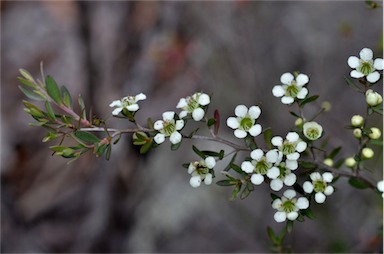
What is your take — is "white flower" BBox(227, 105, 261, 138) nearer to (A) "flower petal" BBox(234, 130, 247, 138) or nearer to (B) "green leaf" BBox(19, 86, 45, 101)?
(A) "flower petal" BBox(234, 130, 247, 138)

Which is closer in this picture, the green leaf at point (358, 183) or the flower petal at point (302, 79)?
the flower petal at point (302, 79)

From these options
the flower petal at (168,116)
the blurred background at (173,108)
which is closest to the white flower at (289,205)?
the flower petal at (168,116)

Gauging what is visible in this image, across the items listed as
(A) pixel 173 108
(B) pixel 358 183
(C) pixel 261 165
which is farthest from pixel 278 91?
(A) pixel 173 108

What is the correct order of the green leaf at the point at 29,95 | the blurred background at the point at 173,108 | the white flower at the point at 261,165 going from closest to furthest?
the white flower at the point at 261,165 → the green leaf at the point at 29,95 → the blurred background at the point at 173,108

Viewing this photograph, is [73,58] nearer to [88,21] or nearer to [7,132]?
[7,132]

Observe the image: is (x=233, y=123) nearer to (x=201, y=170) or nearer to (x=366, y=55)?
(x=201, y=170)

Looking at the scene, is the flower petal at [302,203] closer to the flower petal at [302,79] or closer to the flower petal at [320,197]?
the flower petal at [320,197]

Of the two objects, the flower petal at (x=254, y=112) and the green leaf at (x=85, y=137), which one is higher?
the flower petal at (x=254, y=112)
